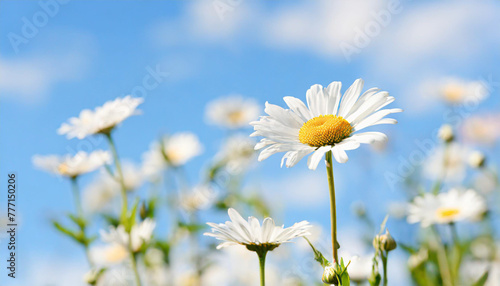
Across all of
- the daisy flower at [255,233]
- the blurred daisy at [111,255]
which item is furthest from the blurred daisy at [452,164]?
the daisy flower at [255,233]

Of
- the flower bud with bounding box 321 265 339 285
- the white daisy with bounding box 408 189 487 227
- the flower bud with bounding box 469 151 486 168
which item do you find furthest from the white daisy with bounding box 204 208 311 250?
the flower bud with bounding box 469 151 486 168

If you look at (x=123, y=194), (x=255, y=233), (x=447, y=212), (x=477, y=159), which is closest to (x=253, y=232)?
(x=255, y=233)

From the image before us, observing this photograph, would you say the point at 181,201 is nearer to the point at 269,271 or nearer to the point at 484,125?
the point at 269,271

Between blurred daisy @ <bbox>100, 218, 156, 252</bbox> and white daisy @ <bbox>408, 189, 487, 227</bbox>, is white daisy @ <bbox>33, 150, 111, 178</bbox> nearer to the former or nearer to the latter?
blurred daisy @ <bbox>100, 218, 156, 252</bbox>

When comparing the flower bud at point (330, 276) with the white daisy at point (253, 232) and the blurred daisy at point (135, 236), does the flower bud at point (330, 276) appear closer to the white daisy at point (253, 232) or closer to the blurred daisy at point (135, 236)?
the white daisy at point (253, 232)

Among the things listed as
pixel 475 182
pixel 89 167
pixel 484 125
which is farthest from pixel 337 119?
pixel 484 125

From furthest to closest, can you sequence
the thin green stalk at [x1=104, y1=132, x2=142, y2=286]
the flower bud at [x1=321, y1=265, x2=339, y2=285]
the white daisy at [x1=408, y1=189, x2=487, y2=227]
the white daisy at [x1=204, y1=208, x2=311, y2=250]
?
the white daisy at [x1=408, y1=189, x2=487, y2=227] < the thin green stalk at [x1=104, y1=132, x2=142, y2=286] < the white daisy at [x1=204, y1=208, x2=311, y2=250] < the flower bud at [x1=321, y1=265, x2=339, y2=285]
